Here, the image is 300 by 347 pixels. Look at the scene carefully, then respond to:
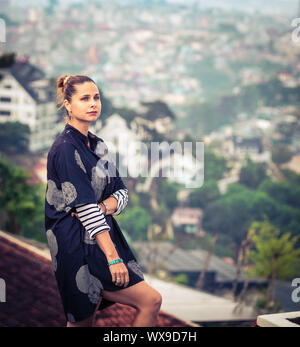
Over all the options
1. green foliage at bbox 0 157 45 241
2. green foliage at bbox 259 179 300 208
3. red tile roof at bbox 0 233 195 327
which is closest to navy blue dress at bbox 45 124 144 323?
red tile roof at bbox 0 233 195 327

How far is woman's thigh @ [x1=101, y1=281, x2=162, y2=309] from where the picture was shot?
1332 millimetres

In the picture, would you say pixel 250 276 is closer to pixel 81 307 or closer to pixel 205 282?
pixel 205 282

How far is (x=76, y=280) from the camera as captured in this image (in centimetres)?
134

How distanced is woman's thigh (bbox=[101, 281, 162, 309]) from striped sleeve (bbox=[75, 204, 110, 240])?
16 cm

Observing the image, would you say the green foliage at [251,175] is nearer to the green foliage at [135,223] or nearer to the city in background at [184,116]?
the city in background at [184,116]

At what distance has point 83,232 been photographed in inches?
53.4

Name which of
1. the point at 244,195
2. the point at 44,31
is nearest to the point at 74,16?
the point at 44,31

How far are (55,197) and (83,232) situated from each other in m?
0.11

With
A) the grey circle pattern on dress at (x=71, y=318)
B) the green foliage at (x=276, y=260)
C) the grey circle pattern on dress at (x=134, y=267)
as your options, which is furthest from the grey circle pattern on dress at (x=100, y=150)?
the green foliage at (x=276, y=260)

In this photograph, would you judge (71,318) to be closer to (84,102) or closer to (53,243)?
(53,243)

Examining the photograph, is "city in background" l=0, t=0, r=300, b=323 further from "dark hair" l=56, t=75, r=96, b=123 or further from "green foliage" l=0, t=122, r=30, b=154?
"dark hair" l=56, t=75, r=96, b=123

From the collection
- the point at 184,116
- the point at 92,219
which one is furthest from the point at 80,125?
the point at 184,116

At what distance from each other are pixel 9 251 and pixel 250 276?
16.2 meters

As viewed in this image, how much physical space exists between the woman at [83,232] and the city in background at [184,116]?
1383 centimetres
